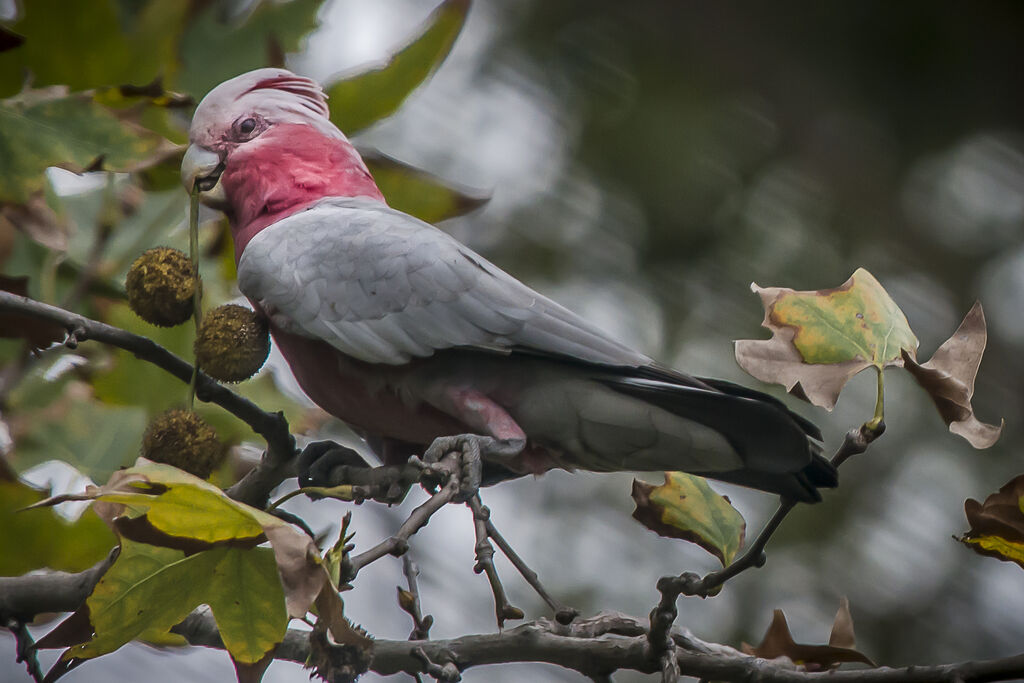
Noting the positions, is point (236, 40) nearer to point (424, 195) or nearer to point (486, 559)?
point (424, 195)

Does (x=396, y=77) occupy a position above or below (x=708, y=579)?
above

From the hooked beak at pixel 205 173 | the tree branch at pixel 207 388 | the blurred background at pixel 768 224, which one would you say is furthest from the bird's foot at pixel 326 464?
the blurred background at pixel 768 224

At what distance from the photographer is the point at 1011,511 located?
896mm

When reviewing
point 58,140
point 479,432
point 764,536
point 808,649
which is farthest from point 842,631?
point 58,140

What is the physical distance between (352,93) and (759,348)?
748 millimetres

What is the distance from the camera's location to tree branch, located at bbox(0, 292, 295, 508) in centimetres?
94

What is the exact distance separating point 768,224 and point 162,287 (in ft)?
9.00

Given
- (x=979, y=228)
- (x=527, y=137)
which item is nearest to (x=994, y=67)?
(x=979, y=228)

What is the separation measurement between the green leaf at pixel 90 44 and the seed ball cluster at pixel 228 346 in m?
0.49

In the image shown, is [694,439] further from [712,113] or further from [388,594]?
[712,113]

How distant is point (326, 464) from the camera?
1.10m

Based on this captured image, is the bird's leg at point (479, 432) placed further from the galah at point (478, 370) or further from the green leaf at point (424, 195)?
the green leaf at point (424, 195)

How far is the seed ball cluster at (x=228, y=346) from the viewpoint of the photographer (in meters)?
1.00

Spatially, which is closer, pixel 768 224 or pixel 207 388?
pixel 207 388
